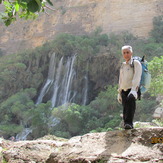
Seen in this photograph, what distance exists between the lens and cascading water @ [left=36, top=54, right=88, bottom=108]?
1981cm

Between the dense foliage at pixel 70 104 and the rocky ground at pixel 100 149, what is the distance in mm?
4427

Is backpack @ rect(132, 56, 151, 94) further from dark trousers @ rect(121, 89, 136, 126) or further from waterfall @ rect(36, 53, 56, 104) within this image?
waterfall @ rect(36, 53, 56, 104)

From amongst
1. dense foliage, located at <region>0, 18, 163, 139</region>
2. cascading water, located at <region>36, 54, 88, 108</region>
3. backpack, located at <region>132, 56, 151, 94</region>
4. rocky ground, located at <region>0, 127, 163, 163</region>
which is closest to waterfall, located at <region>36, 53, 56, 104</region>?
cascading water, located at <region>36, 54, 88, 108</region>

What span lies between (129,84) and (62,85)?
57.9ft

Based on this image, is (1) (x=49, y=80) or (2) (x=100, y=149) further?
(1) (x=49, y=80)

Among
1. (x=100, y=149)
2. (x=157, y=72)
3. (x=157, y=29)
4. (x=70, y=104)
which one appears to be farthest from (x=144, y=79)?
(x=157, y=29)

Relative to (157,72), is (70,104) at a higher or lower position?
lower

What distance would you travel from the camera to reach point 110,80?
20.4 m

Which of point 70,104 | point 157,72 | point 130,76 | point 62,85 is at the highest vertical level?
point 157,72

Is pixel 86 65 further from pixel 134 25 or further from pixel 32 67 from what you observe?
pixel 134 25

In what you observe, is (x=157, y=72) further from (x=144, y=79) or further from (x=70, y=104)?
(x=70, y=104)

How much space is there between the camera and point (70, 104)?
1586 cm

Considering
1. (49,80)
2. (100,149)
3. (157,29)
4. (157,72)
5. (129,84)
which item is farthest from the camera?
(157,29)

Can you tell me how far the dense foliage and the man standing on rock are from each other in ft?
13.7
